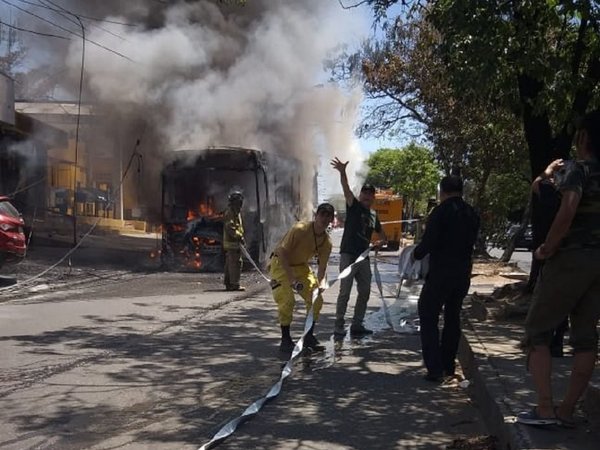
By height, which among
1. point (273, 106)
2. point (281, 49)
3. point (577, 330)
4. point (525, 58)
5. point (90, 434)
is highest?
point (281, 49)

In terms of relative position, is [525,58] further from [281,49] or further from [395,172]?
[395,172]

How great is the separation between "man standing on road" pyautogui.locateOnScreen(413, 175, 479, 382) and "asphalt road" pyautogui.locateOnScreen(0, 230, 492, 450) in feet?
1.22

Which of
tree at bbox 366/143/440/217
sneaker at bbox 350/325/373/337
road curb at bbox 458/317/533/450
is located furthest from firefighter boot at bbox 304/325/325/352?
tree at bbox 366/143/440/217

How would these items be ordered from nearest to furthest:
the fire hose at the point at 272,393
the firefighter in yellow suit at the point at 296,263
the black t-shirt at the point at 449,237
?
the fire hose at the point at 272,393 < the black t-shirt at the point at 449,237 < the firefighter in yellow suit at the point at 296,263

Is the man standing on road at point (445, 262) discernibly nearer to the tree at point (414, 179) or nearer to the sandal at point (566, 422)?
the sandal at point (566, 422)

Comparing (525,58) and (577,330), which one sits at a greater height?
(525,58)

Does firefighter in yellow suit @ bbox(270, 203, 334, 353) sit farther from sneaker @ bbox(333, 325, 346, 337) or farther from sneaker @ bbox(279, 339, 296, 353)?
sneaker @ bbox(333, 325, 346, 337)

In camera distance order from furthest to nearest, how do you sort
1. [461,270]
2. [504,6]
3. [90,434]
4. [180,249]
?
[180,249], [504,6], [461,270], [90,434]

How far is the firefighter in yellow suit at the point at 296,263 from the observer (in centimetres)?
695

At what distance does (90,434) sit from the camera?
4.77m

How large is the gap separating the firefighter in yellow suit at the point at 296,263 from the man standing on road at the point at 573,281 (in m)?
3.00

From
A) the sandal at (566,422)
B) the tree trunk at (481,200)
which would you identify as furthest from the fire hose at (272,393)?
the tree trunk at (481,200)

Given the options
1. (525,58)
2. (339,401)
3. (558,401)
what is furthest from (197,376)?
(525,58)

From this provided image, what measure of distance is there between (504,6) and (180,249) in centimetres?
1064
